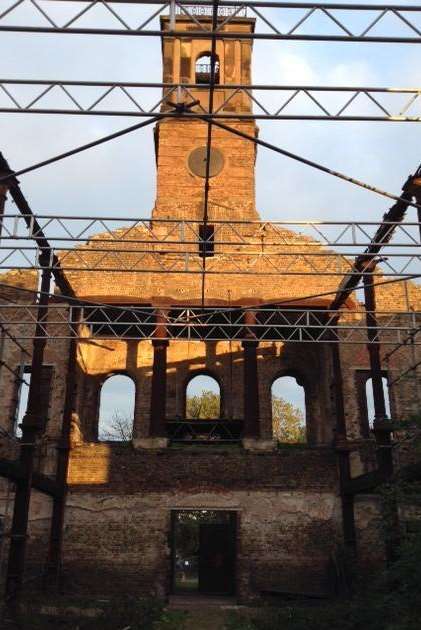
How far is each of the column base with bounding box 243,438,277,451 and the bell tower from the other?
831cm

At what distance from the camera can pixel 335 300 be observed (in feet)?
56.1

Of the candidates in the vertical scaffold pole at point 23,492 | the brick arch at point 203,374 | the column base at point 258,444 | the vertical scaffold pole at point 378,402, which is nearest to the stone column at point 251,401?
the column base at point 258,444

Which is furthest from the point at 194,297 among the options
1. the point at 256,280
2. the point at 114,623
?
the point at 114,623

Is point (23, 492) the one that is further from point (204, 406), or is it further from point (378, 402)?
point (204, 406)

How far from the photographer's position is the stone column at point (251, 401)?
1627 cm

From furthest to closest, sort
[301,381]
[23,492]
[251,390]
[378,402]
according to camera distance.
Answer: [301,381] → [251,390] → [378,402] → [23,492]

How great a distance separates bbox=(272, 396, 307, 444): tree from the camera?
36.3 m

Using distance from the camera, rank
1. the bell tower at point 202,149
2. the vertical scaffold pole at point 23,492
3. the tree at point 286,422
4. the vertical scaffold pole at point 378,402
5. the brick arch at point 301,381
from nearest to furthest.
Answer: the vertical scaffold pole at point 23,492
the vertical scaffold pole at point 378,402
the brick arch at point 301,381
the bell tower at point 202,149
the tree at point 286,422

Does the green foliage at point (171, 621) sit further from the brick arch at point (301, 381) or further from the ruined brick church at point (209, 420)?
the brick arch at point (301, 381)

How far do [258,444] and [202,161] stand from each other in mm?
11260

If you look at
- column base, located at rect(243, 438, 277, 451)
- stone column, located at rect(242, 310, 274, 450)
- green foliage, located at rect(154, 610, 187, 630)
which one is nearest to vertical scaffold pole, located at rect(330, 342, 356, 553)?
column base, located at rect(243, 438, 277, 451)

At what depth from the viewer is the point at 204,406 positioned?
Answer: 122 feet

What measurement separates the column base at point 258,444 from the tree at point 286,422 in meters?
20.1

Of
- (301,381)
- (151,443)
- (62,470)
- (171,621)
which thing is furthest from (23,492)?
(301,381)
